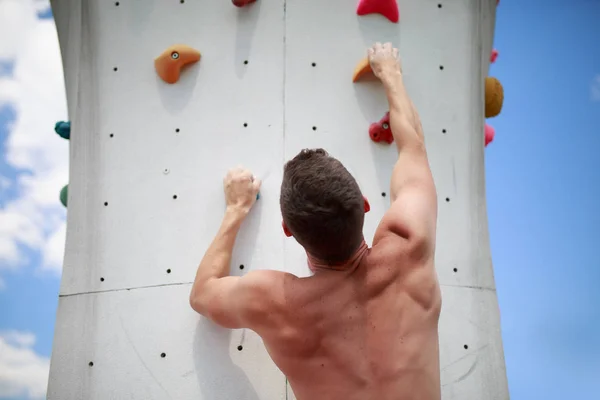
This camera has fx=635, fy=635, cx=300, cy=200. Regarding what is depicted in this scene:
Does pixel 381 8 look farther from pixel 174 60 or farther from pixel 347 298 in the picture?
pixel 347 298

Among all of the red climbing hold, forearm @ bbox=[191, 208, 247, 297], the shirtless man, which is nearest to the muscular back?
the shirtless man

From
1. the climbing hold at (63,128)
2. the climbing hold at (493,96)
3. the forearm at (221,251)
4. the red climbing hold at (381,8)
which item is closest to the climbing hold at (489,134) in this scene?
the climbing hold at (493,96)

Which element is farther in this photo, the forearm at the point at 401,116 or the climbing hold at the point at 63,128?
the climbing hold at the point at 63,128

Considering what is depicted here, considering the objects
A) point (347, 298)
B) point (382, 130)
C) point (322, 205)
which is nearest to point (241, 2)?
point (382, 130)

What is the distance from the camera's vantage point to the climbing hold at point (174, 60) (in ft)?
7.02

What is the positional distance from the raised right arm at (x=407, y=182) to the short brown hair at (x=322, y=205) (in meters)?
0.13

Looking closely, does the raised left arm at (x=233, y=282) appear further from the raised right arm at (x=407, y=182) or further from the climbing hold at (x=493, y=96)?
the climbing hold at (x=493, y=96)

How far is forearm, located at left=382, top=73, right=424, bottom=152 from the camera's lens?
1796mm

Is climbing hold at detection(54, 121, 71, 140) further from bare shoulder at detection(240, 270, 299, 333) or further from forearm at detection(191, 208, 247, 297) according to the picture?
bare shoulder at detection(240, 270, 299, 333)

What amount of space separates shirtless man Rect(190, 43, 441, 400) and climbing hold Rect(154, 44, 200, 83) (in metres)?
0.91

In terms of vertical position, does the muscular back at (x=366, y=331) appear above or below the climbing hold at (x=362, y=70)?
below

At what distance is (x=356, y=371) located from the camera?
4.59 feet

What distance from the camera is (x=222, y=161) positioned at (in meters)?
2.07

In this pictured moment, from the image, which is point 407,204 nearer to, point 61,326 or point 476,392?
point 476,392
